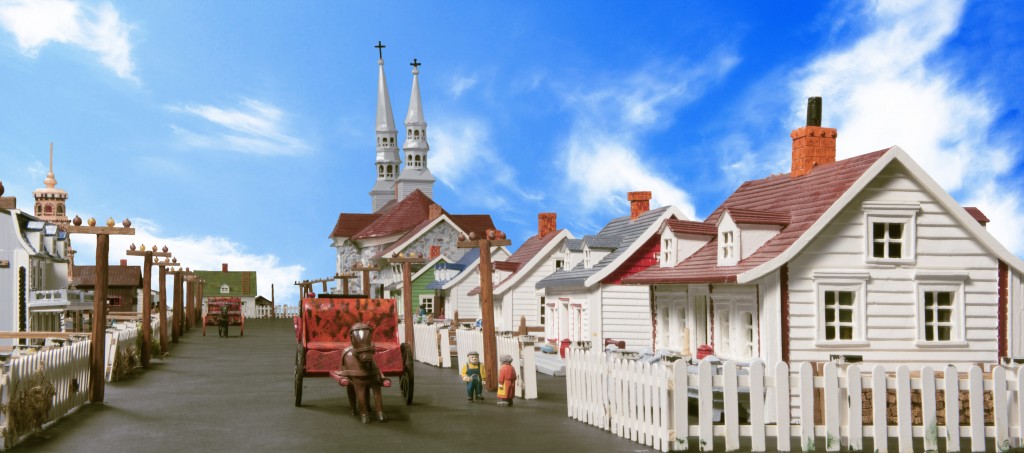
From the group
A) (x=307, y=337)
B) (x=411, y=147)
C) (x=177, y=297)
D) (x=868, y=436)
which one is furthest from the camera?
(x=411, y=147)

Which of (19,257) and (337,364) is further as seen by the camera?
(19,257)

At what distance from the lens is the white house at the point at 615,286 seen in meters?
29.8

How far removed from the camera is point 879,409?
14.4m

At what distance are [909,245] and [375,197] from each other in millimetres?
91935

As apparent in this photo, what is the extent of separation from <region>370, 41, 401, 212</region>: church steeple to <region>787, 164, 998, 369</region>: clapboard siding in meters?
90.1

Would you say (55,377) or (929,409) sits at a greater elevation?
(55,377)

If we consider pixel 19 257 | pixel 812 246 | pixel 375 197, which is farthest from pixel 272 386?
pixel 375 197

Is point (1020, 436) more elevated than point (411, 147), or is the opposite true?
point (411, 147)

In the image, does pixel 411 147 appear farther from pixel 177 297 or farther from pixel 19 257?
pixel 19 257

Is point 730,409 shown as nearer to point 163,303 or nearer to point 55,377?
point 55,377

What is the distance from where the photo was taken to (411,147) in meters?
101

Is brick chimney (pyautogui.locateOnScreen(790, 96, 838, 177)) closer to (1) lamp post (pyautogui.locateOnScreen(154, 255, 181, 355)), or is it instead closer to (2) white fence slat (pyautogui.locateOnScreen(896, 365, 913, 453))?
(2) white fence slat (pyautogui.locateOnScreen(896, 365, 913, 453))

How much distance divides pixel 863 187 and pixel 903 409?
575 cm

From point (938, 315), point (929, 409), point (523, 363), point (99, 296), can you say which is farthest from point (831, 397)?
point (99, 296)
